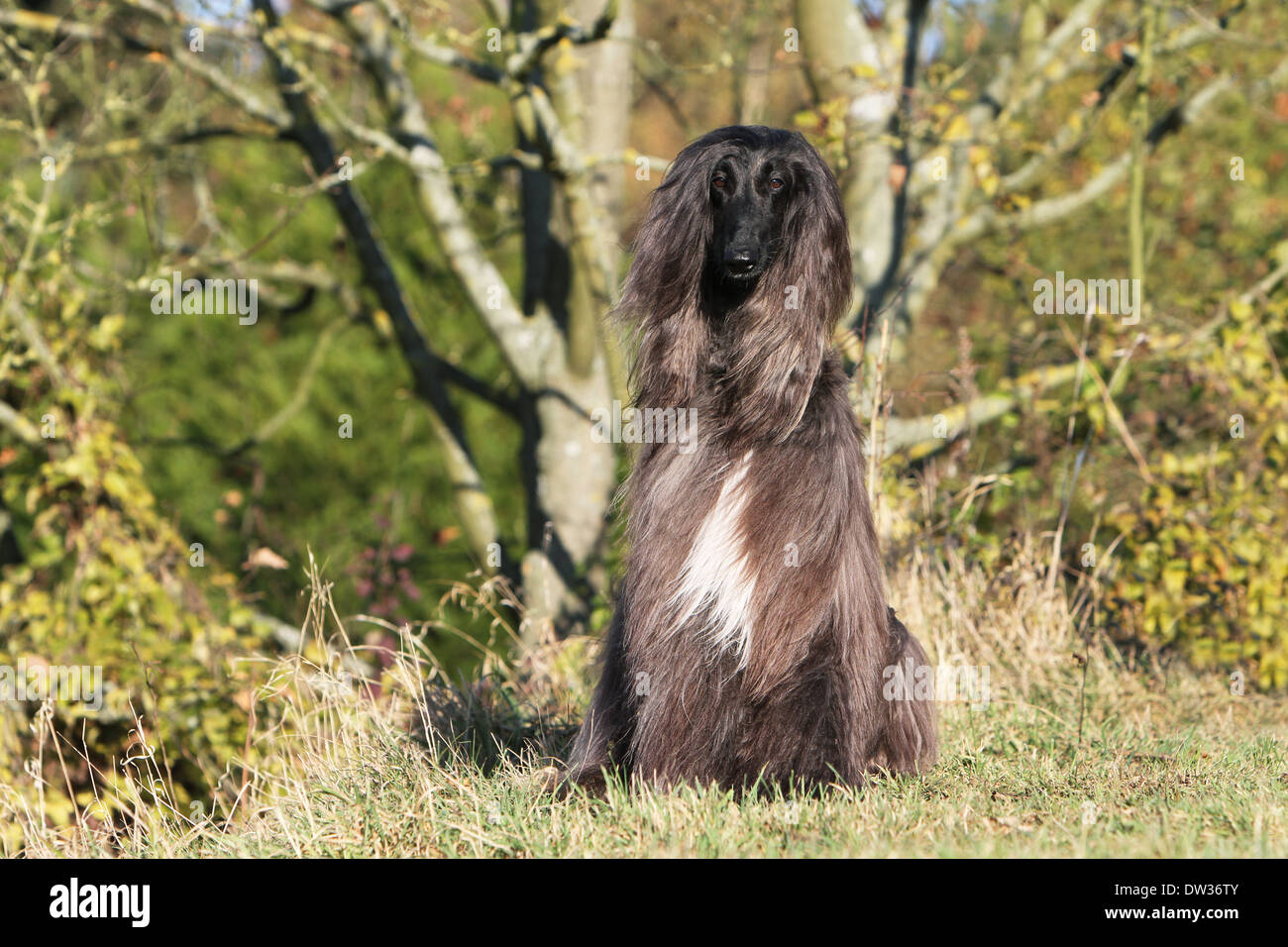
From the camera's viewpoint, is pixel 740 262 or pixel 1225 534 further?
pixel 1225 534

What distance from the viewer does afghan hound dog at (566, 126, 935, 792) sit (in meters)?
3.47

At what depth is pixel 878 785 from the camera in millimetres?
3627

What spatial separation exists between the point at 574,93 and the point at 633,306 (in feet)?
12.8

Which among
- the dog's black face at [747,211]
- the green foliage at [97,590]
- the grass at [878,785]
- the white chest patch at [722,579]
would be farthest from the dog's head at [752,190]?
the green foliage at [97,590]

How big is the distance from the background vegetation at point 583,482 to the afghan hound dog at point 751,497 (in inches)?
9.2

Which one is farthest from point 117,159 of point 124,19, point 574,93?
point 574,93

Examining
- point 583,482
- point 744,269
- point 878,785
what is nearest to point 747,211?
point 744,269

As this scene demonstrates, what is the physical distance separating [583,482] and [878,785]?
15.0 ft

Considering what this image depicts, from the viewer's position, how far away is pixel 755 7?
9.95m

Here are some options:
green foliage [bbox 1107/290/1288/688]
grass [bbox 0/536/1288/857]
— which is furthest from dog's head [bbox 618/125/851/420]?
green foliage [bbox 1107/290/1288/688]

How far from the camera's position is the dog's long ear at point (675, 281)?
3.55m

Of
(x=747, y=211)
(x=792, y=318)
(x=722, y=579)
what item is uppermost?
(x=747, y=211)

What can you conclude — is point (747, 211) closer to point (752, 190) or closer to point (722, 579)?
point (752, 190)

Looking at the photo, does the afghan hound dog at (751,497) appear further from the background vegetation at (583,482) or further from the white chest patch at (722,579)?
the background vegetation at (583,482)
